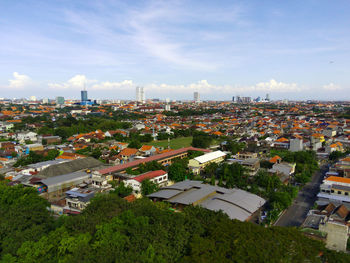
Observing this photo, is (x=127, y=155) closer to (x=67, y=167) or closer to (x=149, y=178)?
(x=67, y=167)

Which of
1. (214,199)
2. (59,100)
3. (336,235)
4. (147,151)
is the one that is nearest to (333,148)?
(336,235)

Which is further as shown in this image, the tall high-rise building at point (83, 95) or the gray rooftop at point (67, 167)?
the tall high-rise building at point (83, 95)

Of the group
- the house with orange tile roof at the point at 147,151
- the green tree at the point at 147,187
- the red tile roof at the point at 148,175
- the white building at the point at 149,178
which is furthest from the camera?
the house with orange tile roof at the point at 147,151

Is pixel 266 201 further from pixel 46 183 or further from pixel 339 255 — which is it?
pixel 46 183

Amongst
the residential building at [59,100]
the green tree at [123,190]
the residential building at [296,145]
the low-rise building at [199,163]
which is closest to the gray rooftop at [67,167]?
the green tree at [123,190]

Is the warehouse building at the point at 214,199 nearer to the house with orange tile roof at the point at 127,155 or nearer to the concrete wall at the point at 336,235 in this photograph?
the concrete wall at the point at 336,235

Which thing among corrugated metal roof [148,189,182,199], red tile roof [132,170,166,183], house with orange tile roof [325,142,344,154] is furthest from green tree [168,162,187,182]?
house with orange tile roof [325,142,344,154]

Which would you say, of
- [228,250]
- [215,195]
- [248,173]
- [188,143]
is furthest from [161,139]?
[228,250]
